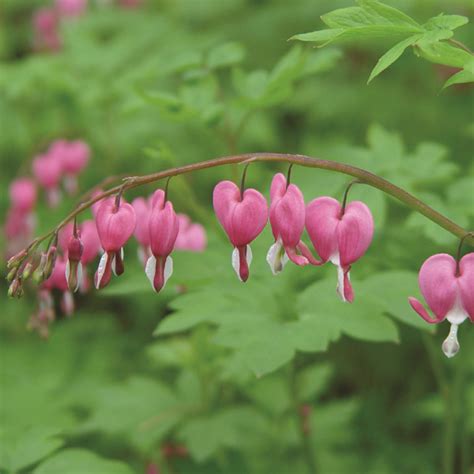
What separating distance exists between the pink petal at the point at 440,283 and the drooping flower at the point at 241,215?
36 centimetres

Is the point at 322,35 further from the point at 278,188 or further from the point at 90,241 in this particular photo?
the point at 90,241

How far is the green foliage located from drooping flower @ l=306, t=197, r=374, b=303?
11.2 inches

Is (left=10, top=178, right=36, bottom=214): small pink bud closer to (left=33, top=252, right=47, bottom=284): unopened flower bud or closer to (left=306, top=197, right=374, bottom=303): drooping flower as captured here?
(left=33, top=252, right=47, bottom=284): unopened flower bud

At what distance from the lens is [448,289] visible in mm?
1777

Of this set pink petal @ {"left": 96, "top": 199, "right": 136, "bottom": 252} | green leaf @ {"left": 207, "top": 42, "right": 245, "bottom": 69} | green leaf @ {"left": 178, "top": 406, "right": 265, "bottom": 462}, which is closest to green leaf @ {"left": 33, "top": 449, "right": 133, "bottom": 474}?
green leaf @ {"left": 178, "top": 406, "right": 265, "bottom": 462}

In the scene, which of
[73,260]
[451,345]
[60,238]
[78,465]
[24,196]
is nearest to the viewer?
[451,345]

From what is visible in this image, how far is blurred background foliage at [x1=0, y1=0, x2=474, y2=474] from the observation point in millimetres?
2582

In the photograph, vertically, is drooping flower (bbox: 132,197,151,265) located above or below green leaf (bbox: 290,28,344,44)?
below

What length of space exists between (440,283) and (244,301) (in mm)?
907

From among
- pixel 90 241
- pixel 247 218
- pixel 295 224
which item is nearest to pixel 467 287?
pixel 295 224

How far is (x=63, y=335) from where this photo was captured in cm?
457

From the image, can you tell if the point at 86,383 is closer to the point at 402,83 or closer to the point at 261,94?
the point at 261,94

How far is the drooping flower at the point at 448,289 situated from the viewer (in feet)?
5.82

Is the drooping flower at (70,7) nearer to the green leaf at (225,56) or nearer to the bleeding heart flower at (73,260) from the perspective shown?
the green leaf at (225,56)
